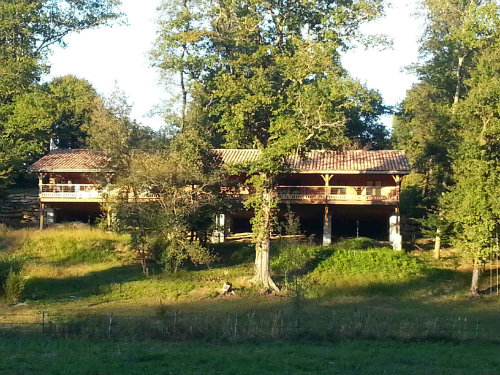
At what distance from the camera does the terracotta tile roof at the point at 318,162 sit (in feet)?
139

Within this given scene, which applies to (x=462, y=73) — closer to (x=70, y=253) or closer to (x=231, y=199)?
(x=231, y=199)

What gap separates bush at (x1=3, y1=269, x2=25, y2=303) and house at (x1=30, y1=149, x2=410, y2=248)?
12271 mm

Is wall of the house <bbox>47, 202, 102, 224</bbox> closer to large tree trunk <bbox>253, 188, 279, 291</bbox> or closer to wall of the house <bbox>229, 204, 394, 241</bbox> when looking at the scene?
wall of the house <bbox>229, 204, 394, 241</bbox>

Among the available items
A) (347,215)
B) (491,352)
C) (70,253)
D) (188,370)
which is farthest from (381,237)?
(188,370)

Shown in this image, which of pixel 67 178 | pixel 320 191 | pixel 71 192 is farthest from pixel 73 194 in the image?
pixel 320 191

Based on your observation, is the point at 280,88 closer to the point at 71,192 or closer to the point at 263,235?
the point at 263,235

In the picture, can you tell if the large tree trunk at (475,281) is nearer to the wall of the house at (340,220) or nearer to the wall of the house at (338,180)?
the wall of the house at (340,220)

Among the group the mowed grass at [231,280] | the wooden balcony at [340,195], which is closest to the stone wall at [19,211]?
the mowed grass at [231,280]

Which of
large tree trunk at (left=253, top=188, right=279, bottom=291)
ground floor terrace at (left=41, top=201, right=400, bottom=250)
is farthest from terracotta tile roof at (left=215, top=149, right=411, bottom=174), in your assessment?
large tree trunk at (left=253, top=188, right=279, bottom=291)

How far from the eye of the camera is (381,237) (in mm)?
44906

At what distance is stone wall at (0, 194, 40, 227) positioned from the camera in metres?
46.8

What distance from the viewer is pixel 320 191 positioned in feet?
141

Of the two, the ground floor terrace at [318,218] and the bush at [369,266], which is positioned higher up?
the ground floor terrace at [318,218]

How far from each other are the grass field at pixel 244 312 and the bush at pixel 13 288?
506 mm
